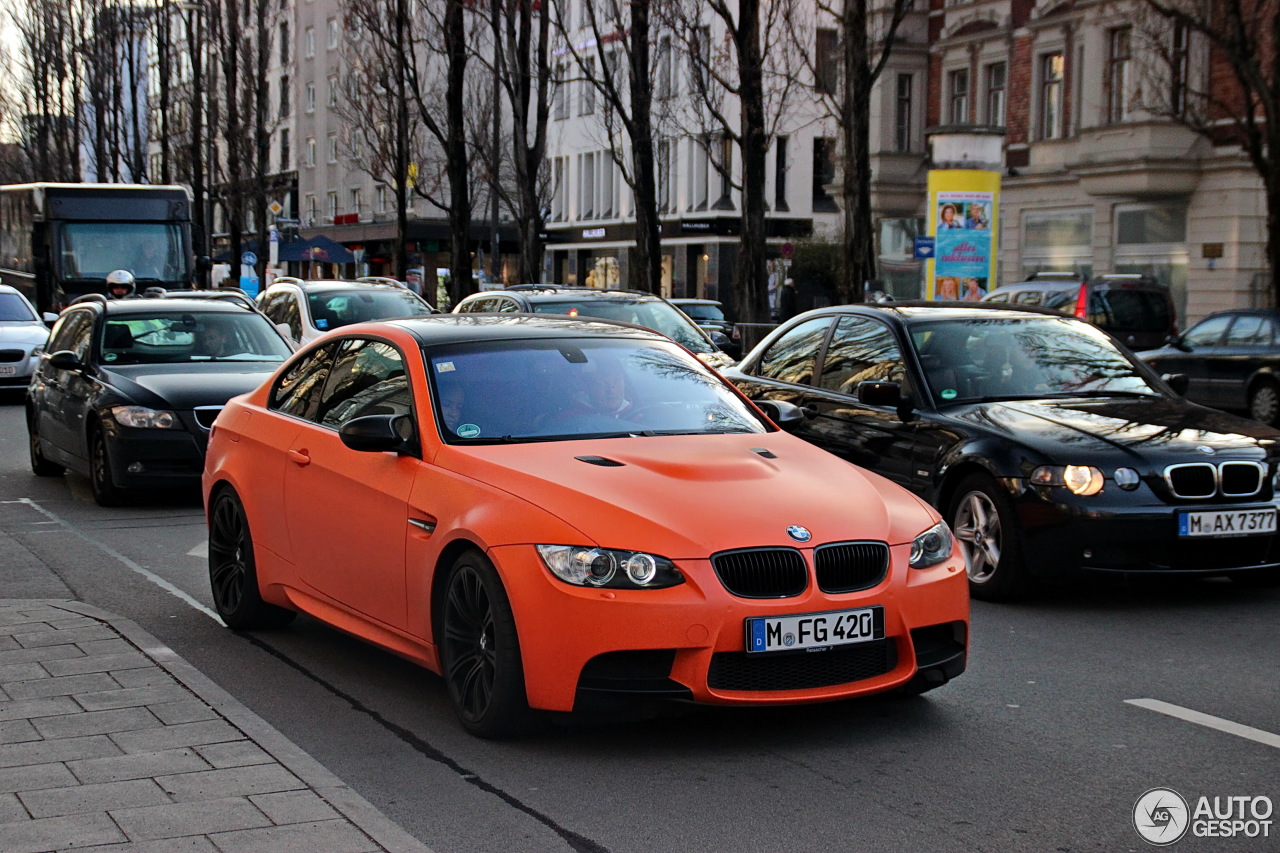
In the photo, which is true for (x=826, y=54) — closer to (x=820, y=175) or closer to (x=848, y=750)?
(x=820, y=175)

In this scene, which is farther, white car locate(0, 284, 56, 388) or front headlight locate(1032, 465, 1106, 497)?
white car locate(0, 284, 56, 388)

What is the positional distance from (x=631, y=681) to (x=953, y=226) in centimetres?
2061

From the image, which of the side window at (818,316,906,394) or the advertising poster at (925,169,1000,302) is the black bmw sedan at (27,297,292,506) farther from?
the advertising poster at (925,169,1000,302)

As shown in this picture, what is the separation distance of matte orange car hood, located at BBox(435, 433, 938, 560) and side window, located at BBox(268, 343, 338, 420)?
144cm

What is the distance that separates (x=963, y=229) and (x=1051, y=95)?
17.6 meters

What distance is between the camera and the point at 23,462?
51.8 ft

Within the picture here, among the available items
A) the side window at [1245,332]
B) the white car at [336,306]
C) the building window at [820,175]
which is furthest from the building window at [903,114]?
the white car at [336,306]

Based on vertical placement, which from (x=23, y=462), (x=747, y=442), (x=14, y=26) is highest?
(x=14, y=26)

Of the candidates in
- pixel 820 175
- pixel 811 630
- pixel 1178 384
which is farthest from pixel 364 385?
pixel 820 175

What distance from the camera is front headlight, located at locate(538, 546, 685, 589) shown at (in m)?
5.27

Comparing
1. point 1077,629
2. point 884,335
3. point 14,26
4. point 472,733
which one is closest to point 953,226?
point 884,335

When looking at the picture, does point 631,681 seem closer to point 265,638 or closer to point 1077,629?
point 265,638

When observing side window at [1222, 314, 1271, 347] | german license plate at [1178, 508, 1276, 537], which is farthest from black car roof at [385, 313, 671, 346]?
side window at [1222, 314, 1271, 347]

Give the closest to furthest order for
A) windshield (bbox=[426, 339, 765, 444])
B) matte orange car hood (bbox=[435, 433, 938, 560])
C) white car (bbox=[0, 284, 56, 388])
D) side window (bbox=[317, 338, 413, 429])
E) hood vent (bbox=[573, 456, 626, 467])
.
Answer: matte orange car hood (bbox=[435, 433, 938, 560]) → hood vent (bbox=[573, 456, 626, 467]) → windshield (bbox=[426, 339, 765, 444]) → side window (bbox=[317, 338, 413, 429]) → white car (bbox=[0, 284, 56, 388])
